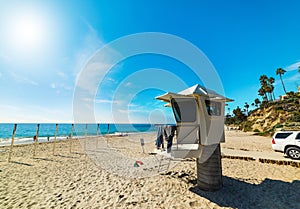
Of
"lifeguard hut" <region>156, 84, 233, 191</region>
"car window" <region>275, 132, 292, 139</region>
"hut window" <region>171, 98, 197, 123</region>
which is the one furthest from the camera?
"car window" <region>275, 132, 292, 139</region>

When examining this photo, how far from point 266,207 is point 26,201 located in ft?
21.4

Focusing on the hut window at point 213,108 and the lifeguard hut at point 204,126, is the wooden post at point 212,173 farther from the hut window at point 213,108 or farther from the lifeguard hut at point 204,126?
the hut window at point 213,108

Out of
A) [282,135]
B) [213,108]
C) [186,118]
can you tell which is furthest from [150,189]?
[282,135]

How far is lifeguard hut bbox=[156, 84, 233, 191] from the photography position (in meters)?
4.48

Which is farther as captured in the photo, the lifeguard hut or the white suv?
the white suv

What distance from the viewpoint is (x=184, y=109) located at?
480 centimetres

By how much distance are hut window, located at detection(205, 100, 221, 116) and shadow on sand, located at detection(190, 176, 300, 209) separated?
237 cm

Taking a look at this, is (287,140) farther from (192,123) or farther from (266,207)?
(192,123)

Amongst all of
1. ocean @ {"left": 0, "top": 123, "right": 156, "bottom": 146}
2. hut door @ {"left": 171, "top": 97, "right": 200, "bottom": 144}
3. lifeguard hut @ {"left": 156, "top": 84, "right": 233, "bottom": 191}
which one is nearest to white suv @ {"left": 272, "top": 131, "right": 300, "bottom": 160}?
lifeguard hut @ {"left": 156, "top": 84, "right": 233, "bottom": 191}

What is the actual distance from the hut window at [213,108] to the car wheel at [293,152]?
677 centimetres

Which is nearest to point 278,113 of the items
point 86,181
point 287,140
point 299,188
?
point 287,140

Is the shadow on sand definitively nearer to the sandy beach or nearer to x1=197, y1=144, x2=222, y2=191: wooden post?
the sandy beach

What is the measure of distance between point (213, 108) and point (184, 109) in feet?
3.08

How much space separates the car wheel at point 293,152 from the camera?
26.1ft
